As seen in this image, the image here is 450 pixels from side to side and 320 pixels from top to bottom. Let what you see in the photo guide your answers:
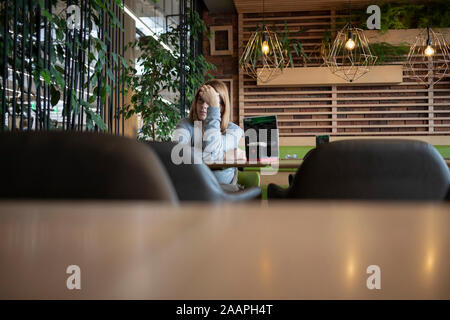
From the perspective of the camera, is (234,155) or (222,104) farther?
(222,104)

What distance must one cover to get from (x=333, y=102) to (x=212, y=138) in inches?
196

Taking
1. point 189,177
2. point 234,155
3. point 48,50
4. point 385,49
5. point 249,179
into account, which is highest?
point 385,49

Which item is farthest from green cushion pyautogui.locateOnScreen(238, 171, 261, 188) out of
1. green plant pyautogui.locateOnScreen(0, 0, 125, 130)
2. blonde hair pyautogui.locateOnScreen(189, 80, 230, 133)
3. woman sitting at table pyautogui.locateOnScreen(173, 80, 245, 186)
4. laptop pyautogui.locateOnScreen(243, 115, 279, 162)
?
green plant pyautogui.locateOnScreen(0, 0, 125, 130)

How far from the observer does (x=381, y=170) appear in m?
1.88

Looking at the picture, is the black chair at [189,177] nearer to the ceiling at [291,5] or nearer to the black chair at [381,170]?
the black chair at [381,170]

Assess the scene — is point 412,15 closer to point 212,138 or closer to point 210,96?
point 210,96

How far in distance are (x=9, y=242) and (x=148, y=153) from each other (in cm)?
71

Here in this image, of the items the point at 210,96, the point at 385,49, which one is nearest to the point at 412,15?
the point at 385,49

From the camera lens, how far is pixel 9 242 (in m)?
0.27

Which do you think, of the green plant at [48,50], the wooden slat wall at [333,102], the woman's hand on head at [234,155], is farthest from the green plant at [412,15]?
the green plant at [48,50]

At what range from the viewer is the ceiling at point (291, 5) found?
728 centimetres

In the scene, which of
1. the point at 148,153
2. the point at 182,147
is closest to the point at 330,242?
the point at 148,153
